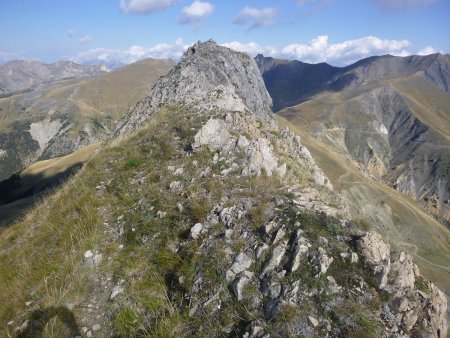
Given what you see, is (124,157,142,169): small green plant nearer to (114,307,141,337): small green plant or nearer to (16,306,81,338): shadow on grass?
(16,306,81,338): shadow on grass

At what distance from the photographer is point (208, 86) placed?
36.7 m

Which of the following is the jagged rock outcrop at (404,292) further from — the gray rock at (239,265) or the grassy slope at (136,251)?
the gray rock at (239,265)

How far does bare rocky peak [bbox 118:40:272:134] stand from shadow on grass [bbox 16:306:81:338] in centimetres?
1336

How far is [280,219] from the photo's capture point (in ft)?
31.5

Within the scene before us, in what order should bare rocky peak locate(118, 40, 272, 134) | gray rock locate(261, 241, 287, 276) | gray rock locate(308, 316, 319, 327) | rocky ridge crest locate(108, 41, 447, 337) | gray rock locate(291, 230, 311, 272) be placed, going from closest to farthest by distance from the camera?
gray rock locate(308, 316, 319, 327) → rocky ridge crest locate(108, 41, 447, 337) → gray rock locate(291, 230, 311, 272) → gray rock locate(261, 241, 287, 276) → bare rocky peak locate(118, 40, 272, 134)

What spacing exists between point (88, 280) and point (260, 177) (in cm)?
616

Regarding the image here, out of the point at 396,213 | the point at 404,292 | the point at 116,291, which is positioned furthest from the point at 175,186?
the point at 396,213

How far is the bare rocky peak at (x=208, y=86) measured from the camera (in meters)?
24.3

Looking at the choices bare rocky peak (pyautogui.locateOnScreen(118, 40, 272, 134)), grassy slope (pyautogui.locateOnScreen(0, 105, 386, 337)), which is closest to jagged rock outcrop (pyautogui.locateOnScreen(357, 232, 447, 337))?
grassy slope (pyautogui.locateOnScreen(0, 105, 386, 337))

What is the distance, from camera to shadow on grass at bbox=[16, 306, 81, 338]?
7.50 meters

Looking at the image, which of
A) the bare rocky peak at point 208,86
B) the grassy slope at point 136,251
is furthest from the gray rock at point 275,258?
the bare rocky peak at point 208,86

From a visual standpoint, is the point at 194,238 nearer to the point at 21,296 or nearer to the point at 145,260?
the point at 145,260

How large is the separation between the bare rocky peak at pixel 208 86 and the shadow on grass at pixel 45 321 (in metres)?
13.4

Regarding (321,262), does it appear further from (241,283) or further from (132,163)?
(132,163)
